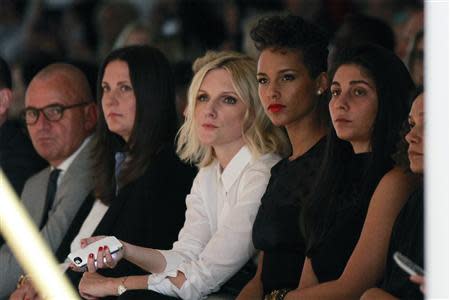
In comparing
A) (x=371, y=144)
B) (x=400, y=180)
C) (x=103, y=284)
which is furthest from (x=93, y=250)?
(x=400, y=180)

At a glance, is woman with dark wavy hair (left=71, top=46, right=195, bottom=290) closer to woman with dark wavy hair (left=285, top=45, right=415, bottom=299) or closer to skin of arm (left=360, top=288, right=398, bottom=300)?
woman with dark wavy hair (left=285, top=45, right=415, bottom=299)

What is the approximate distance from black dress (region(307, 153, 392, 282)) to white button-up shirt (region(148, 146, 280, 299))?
1.61ft

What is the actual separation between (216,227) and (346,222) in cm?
95

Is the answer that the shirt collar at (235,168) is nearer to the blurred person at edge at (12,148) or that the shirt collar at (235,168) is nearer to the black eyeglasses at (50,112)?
the black eyeglasses at (50,112)

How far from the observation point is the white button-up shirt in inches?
188

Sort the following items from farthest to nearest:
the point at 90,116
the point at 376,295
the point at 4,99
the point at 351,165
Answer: the point at 4,99
the point at 90,116
the point at 351,165
the point at 376,295

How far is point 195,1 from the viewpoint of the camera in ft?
31.2

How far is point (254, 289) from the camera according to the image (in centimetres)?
480

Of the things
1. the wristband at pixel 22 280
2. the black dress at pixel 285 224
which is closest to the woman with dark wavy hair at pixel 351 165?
the black dress at pixel 285 224

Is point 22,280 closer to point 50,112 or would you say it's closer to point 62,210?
point 62,210

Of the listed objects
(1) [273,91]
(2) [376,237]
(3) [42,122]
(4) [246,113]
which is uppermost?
(1) [273,91]

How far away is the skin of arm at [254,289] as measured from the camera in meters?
4.77

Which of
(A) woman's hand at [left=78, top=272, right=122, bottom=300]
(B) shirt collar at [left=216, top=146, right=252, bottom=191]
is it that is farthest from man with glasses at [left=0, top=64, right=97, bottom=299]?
(B) shirt collar at [left=216, top=146, right=252, bottom=191]

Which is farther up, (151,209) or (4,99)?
(4,99)
